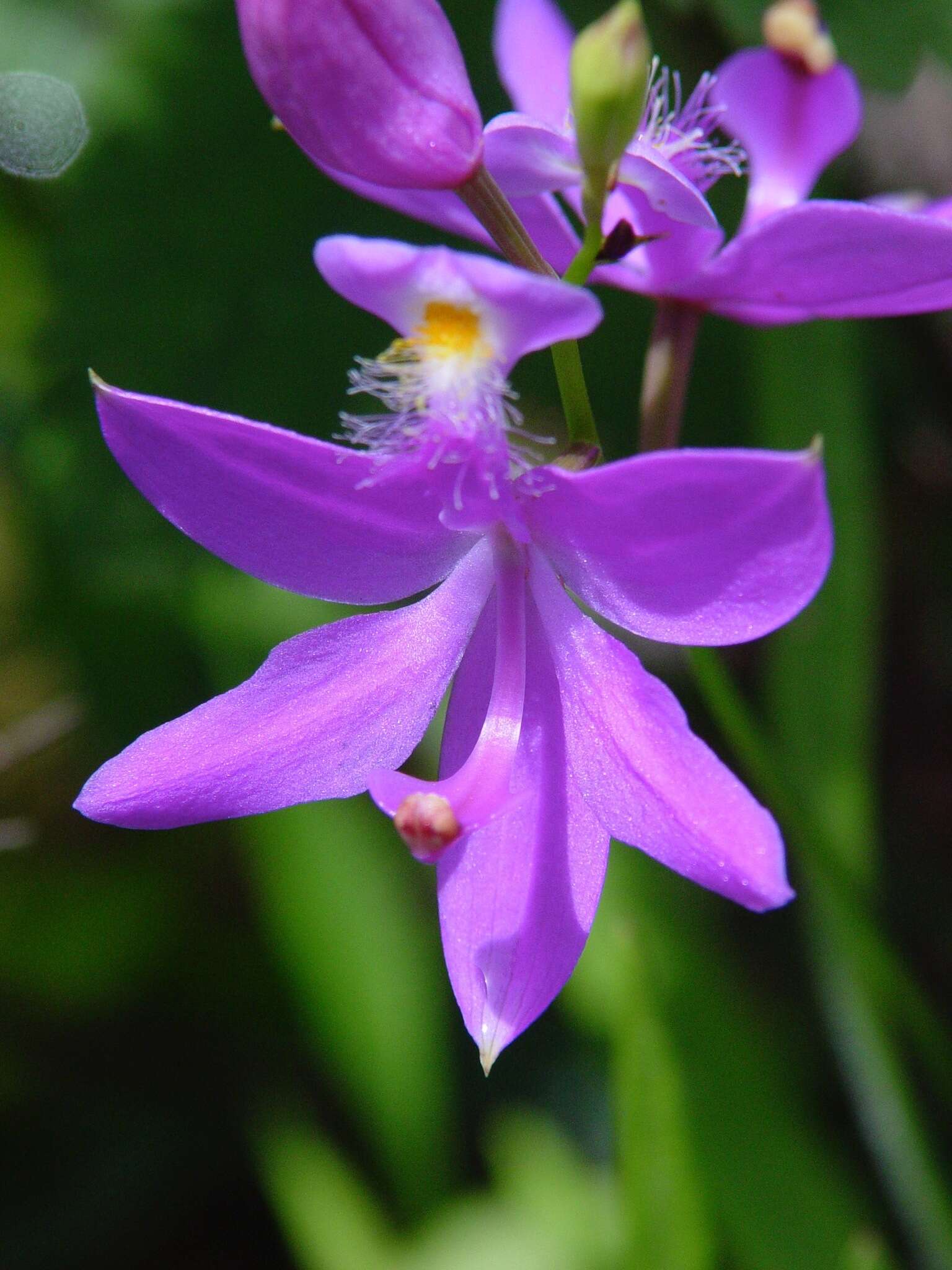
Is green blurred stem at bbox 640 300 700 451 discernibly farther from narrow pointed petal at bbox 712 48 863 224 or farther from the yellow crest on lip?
the yellow crest on lip

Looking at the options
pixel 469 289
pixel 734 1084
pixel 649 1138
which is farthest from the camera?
pixel 734 1084

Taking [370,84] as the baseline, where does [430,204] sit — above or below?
below

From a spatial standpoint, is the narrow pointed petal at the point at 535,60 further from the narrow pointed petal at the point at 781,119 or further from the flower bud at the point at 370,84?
the flower bud at the point at 370,84

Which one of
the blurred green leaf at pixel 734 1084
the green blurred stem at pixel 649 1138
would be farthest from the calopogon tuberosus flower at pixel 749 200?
the blurred green leaf at pixel 734 1084

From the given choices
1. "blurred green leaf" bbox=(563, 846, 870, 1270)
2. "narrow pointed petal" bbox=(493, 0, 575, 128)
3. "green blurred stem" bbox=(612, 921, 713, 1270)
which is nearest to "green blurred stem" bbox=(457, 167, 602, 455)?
"narrow pointed petal" bbox=(493, 0, 575, 128)

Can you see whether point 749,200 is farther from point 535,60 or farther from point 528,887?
point 528,887

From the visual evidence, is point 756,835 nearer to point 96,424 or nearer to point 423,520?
A: point 423,520

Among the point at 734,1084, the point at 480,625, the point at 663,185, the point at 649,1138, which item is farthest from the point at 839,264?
the point at 734,1084
